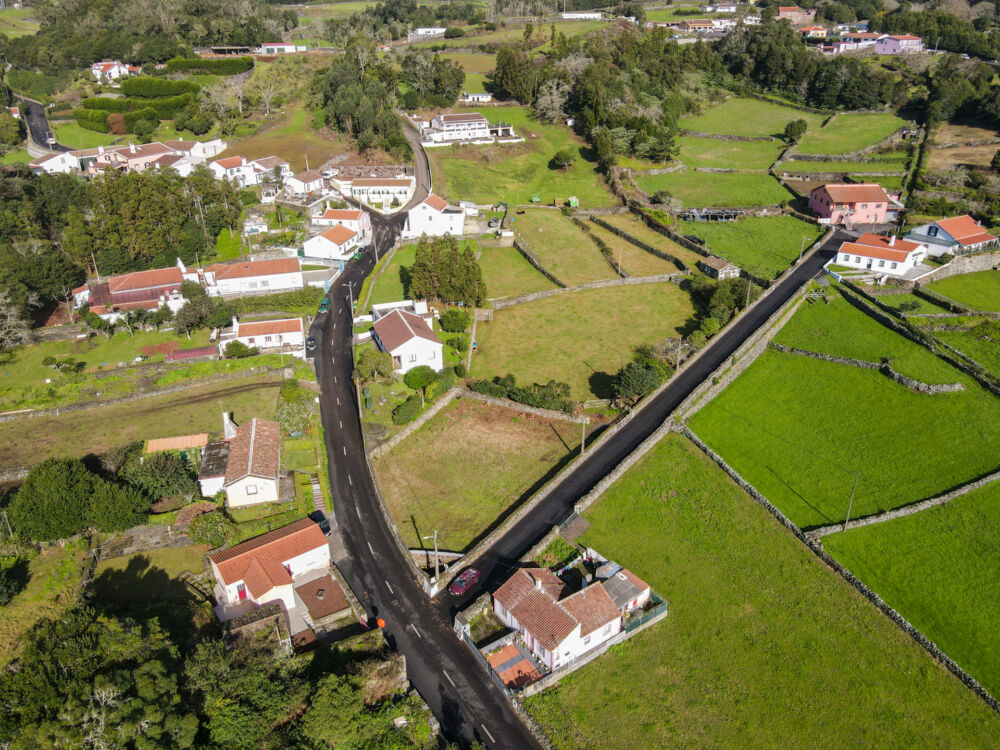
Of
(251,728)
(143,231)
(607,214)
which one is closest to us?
(251,728)

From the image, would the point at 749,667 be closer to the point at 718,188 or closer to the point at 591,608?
the point at 591,608

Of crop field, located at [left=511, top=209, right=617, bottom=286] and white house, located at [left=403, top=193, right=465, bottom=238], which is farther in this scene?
white house, located at [left=403, top=193, right=465, bottom=238]

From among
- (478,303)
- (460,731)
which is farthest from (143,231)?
(460,731)

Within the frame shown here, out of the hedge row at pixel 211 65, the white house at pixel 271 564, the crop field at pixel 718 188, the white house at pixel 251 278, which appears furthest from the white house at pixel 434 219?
the hedge row at pixel 211 65

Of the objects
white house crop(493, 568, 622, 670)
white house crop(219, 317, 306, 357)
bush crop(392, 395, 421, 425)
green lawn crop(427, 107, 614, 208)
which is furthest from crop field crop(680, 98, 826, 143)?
white house crop(493, 568, 622, 670)

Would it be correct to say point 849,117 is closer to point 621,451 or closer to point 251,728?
point 621,451

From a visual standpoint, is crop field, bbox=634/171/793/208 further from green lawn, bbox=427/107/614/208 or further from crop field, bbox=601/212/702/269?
green lawn, bbox=427/107/614/208

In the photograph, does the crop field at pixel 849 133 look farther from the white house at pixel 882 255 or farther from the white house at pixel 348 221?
the white house at pixel 348 221
